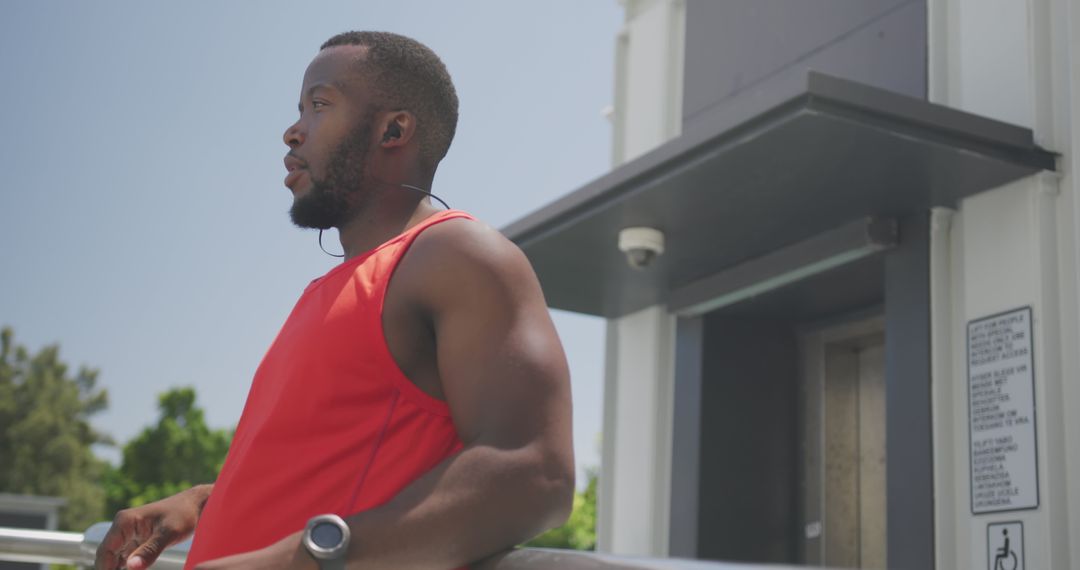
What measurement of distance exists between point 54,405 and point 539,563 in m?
53.4

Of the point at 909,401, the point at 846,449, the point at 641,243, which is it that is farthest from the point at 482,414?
the point at 846,449

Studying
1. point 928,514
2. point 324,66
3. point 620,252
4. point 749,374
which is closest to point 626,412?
point 749,374

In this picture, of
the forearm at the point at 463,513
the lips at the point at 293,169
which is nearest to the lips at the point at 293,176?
the lips at the point at 293,169

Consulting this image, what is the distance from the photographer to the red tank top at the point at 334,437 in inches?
58.9

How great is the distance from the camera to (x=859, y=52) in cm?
609

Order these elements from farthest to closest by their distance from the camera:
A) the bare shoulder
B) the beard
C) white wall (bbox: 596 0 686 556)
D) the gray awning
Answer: white wall (bbox: 596 0 686 556) → the gray awning → the beard → the bare shoulder

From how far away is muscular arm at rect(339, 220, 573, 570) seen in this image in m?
1.29

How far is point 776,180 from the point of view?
214 inches

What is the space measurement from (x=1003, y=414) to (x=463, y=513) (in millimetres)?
4271

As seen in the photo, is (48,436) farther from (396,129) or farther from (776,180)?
(396,129)

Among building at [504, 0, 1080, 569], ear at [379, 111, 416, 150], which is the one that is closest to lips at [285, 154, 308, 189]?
ear at [379, 111, 416, 150]

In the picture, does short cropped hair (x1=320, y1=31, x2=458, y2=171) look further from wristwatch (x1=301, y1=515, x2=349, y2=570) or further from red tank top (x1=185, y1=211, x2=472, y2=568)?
wristwatch (x1=301, y1=515, x2=349, y2=570)

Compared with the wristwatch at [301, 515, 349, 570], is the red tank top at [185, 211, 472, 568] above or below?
above

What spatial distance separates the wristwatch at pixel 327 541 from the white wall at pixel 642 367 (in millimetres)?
6059
